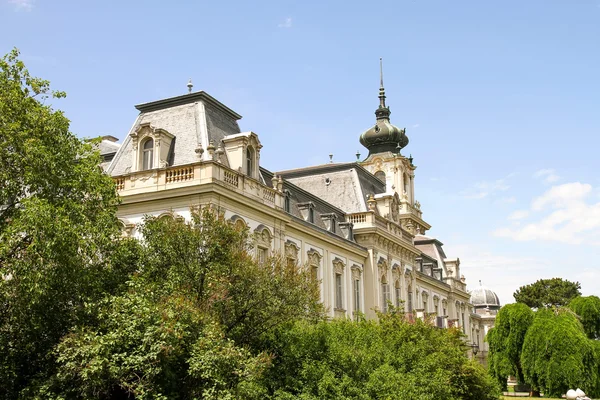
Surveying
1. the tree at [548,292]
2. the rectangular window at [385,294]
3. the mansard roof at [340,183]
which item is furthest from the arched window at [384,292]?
the tree at [548,292]

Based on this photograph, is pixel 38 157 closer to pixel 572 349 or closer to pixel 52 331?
pixel 52 331

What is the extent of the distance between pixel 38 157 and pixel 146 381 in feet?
19.9

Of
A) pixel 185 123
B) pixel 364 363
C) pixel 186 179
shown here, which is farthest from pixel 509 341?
pixel 364 363

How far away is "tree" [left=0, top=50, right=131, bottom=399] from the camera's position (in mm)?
15992

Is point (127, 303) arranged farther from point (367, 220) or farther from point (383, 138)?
point (383, 138)

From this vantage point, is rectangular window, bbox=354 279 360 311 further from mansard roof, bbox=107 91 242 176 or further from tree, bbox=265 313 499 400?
mansard roof, bbox=107 91 242 176

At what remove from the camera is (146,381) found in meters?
Result: 15.3

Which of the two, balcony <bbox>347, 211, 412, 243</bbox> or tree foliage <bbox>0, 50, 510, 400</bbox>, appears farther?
balcony <bbox>347, 211, 412, 243</bbox>

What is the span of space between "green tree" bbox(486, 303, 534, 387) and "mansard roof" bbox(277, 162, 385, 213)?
39.0 feet

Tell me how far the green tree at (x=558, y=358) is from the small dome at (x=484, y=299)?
6242 cm

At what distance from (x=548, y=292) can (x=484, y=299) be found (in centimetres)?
1773

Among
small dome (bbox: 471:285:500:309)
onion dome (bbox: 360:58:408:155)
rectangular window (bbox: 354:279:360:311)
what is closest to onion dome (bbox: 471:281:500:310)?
small dome (bbox: 471:285:500:309)

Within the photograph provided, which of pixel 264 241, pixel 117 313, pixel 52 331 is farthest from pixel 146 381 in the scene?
pixel 264 241

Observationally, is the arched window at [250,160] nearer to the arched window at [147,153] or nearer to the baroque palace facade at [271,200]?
the baroque palace facade at [271,200]
